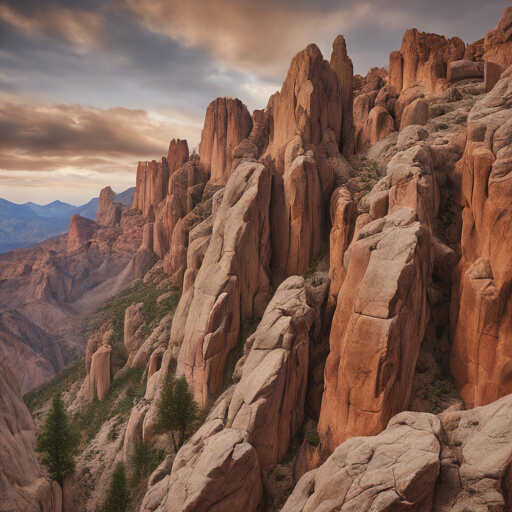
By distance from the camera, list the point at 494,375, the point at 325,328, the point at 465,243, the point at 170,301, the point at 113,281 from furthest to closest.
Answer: the point at 113,281
the point at 170,301
the point at 325,328
the point at 465,243
the point at 494,375

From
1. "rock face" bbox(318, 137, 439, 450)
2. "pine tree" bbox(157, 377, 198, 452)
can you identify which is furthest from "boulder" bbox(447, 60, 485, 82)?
"pine tree" bbox(157, 377, 198, 452)

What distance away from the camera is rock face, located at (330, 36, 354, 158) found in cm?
4309

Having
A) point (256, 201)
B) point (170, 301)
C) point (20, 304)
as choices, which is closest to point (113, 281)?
point (20, 304)

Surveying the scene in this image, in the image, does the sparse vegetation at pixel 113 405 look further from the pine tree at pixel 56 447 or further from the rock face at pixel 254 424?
the rock face at pixel 254 424

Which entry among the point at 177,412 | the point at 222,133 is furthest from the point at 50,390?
the point at 222,133

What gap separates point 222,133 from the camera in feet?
209

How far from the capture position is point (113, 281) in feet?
330

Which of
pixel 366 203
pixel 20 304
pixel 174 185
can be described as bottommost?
pixel 20 304

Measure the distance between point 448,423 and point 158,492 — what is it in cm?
1882

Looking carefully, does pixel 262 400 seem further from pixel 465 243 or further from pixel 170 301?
pixel 170 301

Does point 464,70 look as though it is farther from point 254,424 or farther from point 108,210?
point 108,210

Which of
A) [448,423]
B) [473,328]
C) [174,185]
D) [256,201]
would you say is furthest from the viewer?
[174,185]

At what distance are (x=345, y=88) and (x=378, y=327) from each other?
40.2 meters

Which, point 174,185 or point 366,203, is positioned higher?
point 174,185
